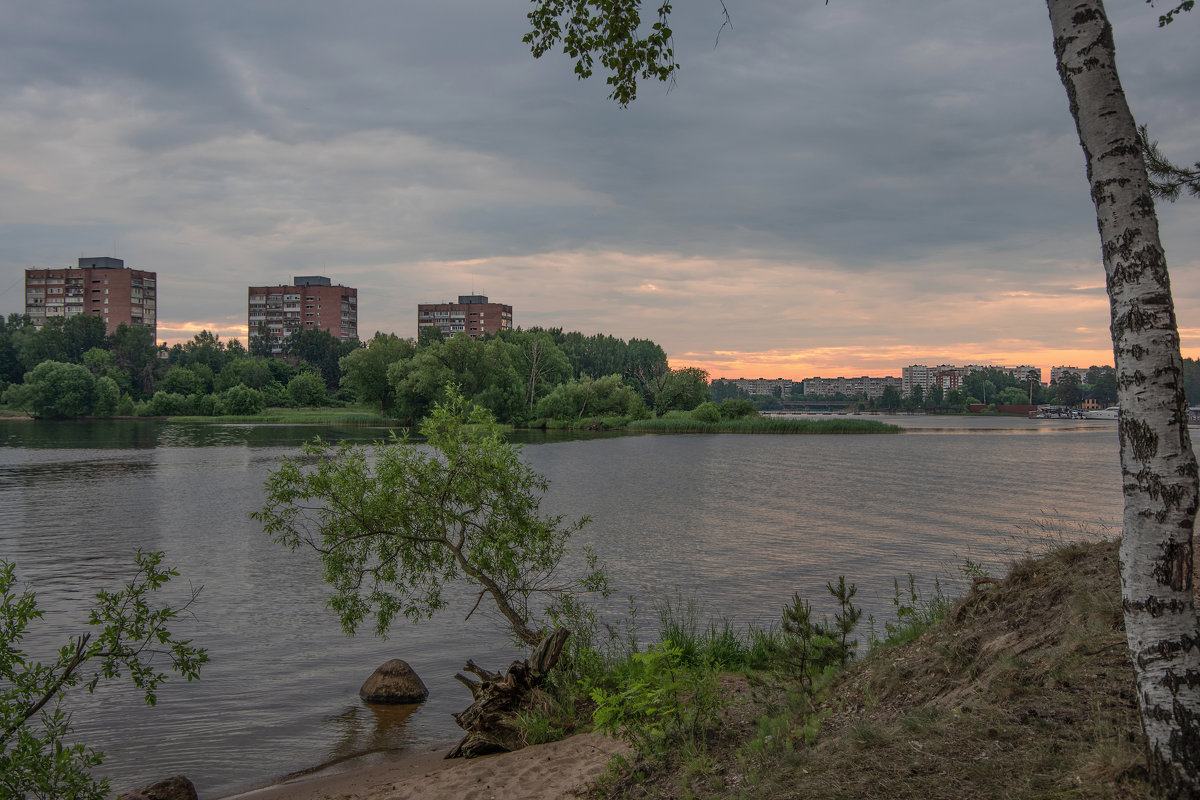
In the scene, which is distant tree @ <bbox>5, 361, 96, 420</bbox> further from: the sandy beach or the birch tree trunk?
the birch tree trunk

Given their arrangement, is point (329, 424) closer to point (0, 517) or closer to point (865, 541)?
point (0, 517)

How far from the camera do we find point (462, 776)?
806cm

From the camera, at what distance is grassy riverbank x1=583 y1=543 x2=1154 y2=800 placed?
14.3ft

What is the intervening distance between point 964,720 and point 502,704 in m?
5.76

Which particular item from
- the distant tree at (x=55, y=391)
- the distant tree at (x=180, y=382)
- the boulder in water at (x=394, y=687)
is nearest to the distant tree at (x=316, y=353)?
the distant tree at (x=180, y=382)

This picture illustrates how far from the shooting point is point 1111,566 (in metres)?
7.29

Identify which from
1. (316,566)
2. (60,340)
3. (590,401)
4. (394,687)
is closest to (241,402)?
(60,340)

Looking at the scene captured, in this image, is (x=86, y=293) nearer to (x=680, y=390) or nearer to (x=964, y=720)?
(x=680, y=390)

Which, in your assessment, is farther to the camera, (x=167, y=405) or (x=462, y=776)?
(x=167, y=405)

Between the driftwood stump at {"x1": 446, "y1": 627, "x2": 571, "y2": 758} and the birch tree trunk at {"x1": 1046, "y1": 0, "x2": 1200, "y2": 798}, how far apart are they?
6737 mm

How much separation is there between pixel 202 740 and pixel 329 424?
321 feet

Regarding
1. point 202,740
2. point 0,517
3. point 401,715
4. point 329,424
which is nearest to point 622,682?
point 401,715

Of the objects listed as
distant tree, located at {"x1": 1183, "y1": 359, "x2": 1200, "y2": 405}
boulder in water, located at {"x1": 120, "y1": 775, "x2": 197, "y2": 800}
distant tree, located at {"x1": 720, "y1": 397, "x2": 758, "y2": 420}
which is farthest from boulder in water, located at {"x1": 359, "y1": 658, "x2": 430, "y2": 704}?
distant tree, located at {"x1": 1183, "y1": 359, "x2": 1200, "y2": 405}

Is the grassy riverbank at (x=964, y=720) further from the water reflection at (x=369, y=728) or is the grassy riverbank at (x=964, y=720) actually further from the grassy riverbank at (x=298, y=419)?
the grassy riverbank at (x=298, y=419)
